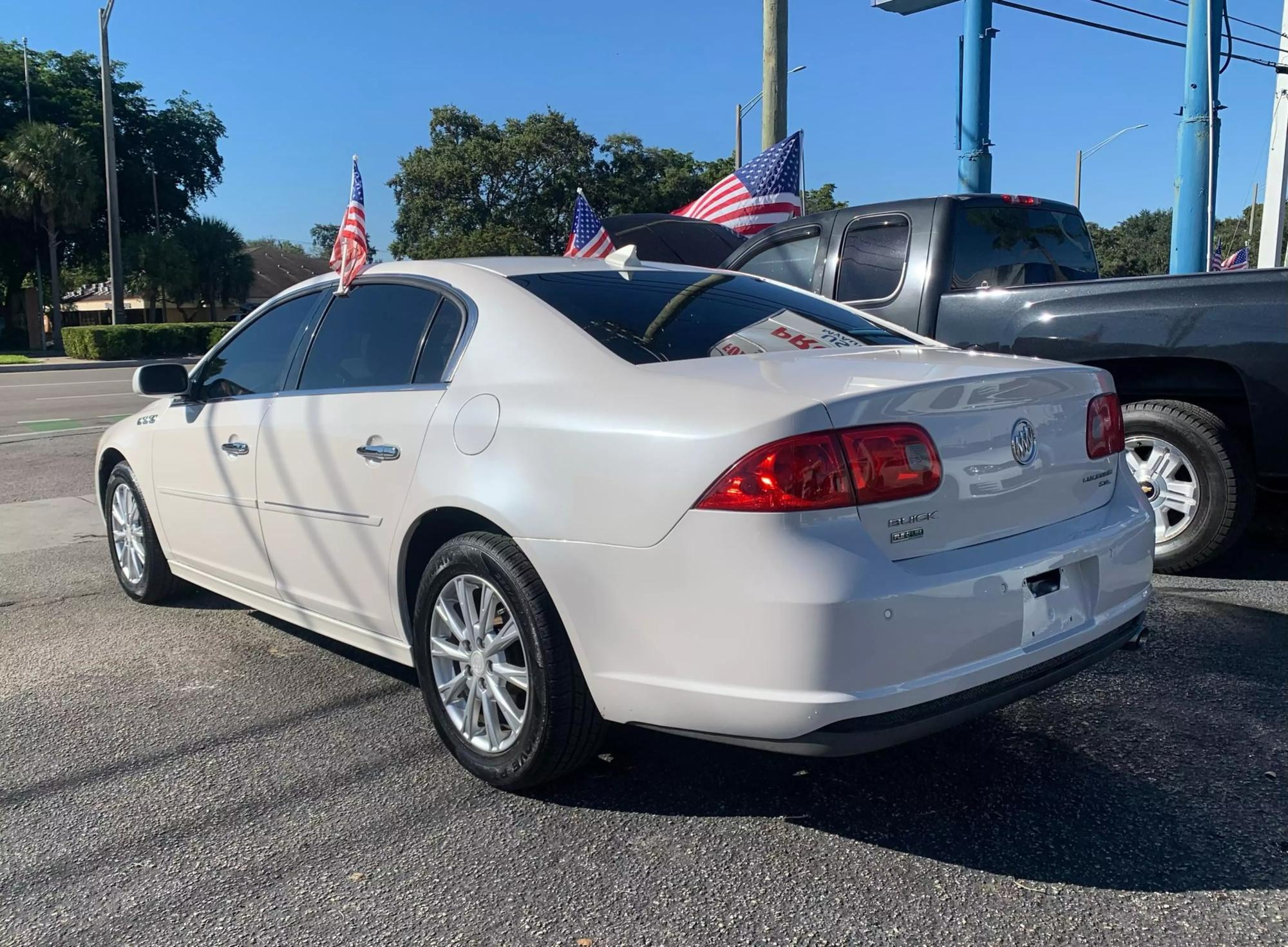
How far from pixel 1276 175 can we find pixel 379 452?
723 inches

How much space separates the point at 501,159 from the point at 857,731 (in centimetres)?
4790

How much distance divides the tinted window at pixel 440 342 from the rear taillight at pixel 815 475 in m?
1.28

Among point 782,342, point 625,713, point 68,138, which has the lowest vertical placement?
point 625,713

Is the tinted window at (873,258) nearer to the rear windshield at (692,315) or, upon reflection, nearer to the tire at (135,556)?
the rear windshield at (692,315)

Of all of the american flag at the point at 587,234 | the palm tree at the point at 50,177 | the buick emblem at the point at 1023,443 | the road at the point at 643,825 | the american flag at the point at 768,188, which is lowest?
the road at the point at 643,825

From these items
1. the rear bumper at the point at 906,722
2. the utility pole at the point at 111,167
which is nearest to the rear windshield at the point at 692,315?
the rear bumper at the point at 906,722

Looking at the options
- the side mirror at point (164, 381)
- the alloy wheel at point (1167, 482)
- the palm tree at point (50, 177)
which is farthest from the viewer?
the palm tree at point (50, 177)

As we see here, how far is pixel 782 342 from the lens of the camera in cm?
346

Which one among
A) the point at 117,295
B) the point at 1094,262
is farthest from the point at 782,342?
the point at 117,295

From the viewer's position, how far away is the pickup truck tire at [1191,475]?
16.7ft

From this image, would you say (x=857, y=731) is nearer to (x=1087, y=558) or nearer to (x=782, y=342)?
(x=1087, y=558)

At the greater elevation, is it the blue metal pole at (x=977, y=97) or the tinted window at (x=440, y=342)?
the blue metal pole at (x=977, y=97)

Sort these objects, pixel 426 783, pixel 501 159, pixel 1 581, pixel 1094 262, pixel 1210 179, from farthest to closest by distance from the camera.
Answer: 1. pixel 501 159
2. pixel 1210 179
3. pixel 1094 262
4. pixel 1 581
5. pixel 426 783

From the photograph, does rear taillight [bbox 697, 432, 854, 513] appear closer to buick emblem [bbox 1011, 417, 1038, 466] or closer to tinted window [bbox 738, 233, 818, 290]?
buick emblem [bbox 1011, 417, 1038, 466]
